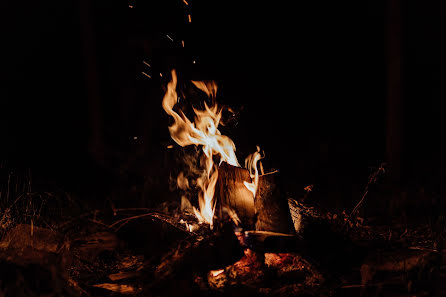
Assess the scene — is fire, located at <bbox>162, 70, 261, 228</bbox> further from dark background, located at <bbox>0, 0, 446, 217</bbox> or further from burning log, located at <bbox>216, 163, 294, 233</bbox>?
dark background, located at <bbox>0, 0, 446, 217</bbox>

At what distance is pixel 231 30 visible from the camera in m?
9.38

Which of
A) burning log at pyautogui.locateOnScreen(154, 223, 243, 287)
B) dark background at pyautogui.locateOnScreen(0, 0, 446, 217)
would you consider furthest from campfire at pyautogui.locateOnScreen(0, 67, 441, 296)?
dark background at pyautogui.locateOnScreen(0, 0, 446, 217)

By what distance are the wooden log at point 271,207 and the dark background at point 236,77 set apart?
3.94 m

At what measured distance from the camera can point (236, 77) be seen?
9188mm

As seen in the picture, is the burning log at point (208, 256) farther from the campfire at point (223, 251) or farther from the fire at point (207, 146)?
the fire at point (207, 146)

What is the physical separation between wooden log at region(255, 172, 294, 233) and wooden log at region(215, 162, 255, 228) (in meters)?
0.08

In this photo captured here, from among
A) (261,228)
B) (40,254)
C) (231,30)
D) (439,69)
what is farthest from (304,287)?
(439,69)

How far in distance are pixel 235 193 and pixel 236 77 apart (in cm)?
548

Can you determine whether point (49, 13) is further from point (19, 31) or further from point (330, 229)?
point (330, 229)

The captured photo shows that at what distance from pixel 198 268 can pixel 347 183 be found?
4.00 meters

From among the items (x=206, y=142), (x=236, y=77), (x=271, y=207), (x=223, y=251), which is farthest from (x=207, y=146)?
(x=236, y=77)

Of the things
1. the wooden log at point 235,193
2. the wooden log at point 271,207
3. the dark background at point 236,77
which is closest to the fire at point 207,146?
the wooden log at point 235,193

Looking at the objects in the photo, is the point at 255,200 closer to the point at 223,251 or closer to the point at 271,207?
the point at 271,207

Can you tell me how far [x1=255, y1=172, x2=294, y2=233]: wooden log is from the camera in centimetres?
390
